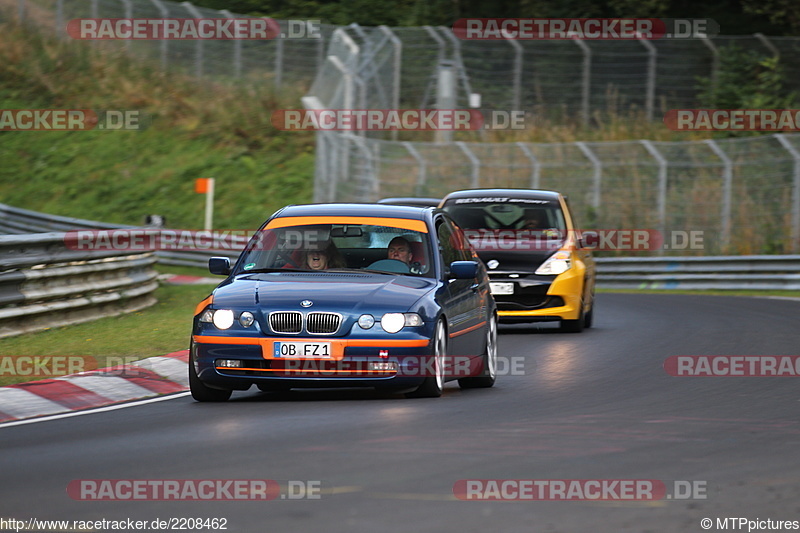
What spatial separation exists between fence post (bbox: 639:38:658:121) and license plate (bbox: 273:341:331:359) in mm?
29118

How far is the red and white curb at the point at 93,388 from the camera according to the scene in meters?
10.5

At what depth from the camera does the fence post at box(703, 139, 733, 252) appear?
99.6ft

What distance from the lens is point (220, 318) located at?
10461mm

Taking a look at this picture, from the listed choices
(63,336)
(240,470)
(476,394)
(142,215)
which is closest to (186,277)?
(142,215)

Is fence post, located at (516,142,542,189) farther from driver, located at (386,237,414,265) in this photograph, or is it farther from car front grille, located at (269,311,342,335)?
car front grille, located at (269,311,342,335)

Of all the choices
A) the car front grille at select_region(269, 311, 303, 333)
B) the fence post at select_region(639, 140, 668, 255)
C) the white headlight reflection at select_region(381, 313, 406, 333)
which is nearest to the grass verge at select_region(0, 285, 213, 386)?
the car front grille at select_region(269, 311, 303, 333)

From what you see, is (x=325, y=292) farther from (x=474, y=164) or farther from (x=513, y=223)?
(x=474, y=164)

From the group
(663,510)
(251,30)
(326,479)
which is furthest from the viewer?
(251,30)

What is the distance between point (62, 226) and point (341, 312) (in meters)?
25.9

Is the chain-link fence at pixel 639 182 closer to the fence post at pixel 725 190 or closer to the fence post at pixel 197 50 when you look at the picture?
the fence post at pixel 725 190

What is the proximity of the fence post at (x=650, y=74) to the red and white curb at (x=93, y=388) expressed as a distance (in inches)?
1062

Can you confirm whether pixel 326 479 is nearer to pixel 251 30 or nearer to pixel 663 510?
pixel 663 510

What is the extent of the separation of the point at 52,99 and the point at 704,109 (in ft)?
68.4

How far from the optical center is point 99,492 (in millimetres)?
6938
